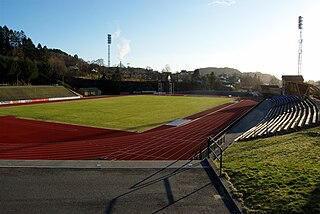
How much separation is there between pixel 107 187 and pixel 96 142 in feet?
31.6

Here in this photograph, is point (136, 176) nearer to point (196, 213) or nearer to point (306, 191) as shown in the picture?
point (196, 213)

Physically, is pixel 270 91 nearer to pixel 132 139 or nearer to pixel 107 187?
pixel 132 139

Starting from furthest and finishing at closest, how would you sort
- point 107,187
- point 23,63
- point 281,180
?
point 23,63 < point 107,187 < point 281,180

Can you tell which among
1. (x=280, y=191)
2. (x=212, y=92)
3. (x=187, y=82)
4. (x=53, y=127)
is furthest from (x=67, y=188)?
(x=187, y=82)

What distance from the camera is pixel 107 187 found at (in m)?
7.78

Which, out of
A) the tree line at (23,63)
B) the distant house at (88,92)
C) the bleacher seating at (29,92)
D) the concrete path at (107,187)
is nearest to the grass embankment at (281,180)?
the concrete path at (107,187)

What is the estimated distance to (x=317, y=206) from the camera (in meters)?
5.76

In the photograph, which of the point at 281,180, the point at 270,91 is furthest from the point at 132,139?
the point at 270,91

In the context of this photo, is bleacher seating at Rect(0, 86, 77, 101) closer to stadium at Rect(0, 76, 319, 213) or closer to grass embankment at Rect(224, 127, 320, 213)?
stadium at Rect(0, 76, 319, 213)

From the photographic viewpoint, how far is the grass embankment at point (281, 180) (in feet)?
19.7

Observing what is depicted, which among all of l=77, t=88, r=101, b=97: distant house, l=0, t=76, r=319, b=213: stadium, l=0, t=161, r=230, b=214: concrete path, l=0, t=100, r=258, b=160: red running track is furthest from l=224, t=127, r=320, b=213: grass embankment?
l=77, t=88, r=101, b=97: distant house

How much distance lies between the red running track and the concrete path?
3885mm

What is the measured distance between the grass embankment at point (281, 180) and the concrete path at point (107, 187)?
0.76 m

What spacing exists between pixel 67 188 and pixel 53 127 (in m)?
16.6
